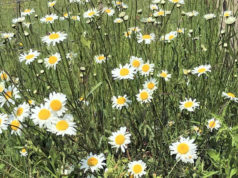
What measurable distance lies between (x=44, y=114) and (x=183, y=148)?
28.0 inches

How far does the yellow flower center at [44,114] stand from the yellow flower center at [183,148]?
672 mm

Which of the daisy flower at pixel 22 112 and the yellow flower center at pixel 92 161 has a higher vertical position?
the daisy flower at pixel 22 112

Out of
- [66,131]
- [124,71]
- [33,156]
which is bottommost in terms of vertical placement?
[66,131]

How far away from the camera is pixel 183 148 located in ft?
4.55

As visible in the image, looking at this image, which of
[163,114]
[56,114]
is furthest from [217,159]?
[56,114]

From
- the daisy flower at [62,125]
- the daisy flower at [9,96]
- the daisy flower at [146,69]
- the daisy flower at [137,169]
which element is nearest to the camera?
the daisy flower at [62,125]

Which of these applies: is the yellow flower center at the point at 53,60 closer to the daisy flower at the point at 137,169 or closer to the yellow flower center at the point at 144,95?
the yellow flower center at the point at 144,95

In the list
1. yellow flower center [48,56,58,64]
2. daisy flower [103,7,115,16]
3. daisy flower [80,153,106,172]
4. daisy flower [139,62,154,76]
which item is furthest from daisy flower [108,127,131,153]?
daisy flower [103,7,115,16]

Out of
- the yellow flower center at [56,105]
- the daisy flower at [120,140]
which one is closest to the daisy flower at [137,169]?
the daisy flower at [120,140]

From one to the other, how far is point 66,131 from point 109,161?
1.15 feet

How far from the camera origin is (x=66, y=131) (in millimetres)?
1307

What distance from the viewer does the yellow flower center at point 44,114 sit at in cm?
133

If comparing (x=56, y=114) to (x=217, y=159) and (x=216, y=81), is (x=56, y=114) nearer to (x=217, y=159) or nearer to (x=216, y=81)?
(x=217, y=159)

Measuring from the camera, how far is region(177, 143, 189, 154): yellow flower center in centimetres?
137
